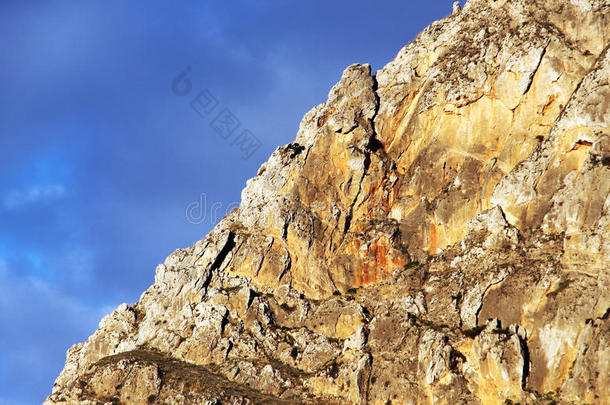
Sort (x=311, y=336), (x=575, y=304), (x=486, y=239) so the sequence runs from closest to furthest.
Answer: (x=575, y=304)
(x=486, y=239)
(x=311, y=336)

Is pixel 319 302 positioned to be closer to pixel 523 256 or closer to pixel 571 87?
pixel 523 256

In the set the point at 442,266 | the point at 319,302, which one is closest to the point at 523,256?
the point at 442,266

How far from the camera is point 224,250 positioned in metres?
144

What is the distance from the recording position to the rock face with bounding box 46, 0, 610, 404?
10450 cm

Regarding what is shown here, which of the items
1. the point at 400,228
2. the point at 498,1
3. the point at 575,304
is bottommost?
the point at 575,304

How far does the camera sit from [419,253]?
13375 cm

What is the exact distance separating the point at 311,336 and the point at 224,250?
86.1 feet

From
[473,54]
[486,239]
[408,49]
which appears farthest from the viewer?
[408,49]

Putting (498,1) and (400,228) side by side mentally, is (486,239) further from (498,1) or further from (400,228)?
(498,1)

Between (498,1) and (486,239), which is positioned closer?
(486,239)

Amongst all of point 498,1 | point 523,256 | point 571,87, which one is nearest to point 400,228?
point 523,256

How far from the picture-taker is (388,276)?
442 ft

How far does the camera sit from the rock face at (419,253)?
10450 centimetres

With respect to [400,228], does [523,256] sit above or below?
below
